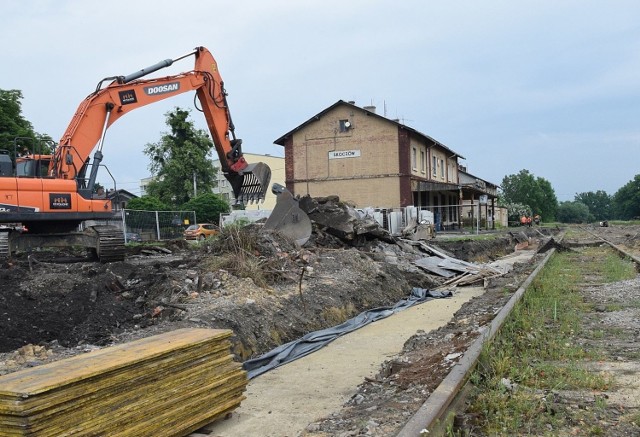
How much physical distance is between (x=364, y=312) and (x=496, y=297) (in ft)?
8.83

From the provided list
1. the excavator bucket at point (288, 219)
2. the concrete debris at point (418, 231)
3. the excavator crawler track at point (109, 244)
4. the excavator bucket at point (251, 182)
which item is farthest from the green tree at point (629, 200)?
the excavator crawler track at point (109, 244)

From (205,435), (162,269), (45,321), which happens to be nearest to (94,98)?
(162,269)

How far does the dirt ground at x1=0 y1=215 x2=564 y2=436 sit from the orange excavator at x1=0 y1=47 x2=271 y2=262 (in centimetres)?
74

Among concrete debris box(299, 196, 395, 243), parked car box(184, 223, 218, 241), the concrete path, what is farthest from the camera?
parked car box(184, 223, 218, 241)

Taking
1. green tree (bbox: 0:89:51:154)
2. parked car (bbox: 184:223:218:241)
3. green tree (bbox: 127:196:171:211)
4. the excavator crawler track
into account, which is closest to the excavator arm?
the excavator crawler track

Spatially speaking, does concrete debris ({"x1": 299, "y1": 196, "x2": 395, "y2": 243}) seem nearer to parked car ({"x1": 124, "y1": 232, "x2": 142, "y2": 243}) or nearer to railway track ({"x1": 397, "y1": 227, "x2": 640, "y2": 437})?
railway track ({"x1": 397, "y1": 227, "x2": 640, "y2": 437})

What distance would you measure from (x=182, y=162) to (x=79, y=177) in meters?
42.7

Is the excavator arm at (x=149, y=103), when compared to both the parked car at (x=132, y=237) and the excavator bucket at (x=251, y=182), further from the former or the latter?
the parked car at (x=132, y=237)

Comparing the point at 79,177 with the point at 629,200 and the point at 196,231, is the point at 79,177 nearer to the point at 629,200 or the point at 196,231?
the point at 196,231

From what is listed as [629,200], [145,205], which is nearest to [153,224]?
[145,205]

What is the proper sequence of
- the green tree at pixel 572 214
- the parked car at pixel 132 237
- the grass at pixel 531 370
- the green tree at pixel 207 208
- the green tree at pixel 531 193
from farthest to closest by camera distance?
1. the green tree at pixel 572 214
2. the green tree at pixel 531 193
3. the green tree at pixel 207 208
4. the parked car at pixel 132 237
5. the grass at pixel 531 370

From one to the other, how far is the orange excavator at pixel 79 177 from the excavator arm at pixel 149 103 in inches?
0.9

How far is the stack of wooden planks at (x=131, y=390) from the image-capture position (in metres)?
3.67

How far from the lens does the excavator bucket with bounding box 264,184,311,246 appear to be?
56.9ft
